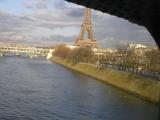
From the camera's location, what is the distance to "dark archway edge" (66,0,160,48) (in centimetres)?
902

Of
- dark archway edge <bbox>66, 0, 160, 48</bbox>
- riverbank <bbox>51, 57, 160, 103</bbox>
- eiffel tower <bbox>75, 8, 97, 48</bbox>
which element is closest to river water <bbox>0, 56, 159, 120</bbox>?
riverbank <bbox>51, 57, 160, 103</bbox>

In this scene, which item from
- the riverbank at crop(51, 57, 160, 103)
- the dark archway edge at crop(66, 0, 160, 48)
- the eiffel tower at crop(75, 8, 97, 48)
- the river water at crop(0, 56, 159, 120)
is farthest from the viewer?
the eiffel tower at crop(75, 8, 97, 48)

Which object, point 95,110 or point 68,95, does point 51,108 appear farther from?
point 68,95

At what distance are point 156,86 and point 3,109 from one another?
13843mm

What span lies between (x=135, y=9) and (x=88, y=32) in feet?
363

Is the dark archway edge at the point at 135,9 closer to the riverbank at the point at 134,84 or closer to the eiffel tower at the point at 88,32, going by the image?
the riverbank at the point at 134,84

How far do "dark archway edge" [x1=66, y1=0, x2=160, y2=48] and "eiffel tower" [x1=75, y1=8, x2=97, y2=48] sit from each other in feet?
340

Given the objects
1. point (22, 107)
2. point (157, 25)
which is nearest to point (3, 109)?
point (22, 107)

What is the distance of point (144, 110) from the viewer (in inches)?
1093

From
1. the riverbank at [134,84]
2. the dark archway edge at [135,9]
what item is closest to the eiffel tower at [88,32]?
the riverbank at [134,84]

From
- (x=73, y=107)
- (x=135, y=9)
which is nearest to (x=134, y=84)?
(x=73, y=107)

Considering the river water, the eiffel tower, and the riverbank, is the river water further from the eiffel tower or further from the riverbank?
the eiffel tower

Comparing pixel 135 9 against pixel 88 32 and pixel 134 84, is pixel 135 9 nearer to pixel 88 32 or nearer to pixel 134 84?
pixel 134 84

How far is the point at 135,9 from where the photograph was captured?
9875mm
